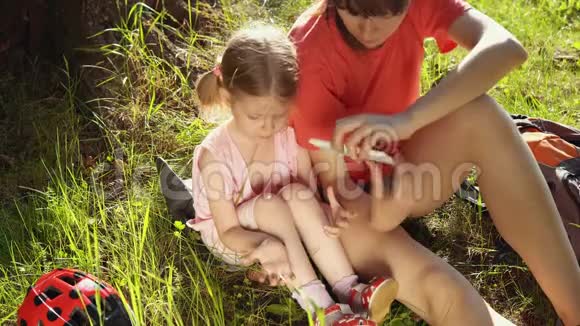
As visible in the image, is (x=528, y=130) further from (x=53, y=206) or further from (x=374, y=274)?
(x=53, y=206)

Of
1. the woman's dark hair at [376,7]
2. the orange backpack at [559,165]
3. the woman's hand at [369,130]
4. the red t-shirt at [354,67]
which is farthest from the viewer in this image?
the orange backpack at [559,165]

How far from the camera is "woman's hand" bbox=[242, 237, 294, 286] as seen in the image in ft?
7.11

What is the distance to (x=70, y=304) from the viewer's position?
1.91 metres

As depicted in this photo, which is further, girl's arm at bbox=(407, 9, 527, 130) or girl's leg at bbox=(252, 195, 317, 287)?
girl's leg at bbox=(252, 195, 317, 287)

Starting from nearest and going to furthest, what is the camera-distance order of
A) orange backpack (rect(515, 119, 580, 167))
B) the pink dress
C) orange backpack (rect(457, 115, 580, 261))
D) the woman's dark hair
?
the woman's dark hair → the pink dress → orange backpack (rect(457, 115, 580, 261)) → orange backpack (rect(515, 119, 580, 167))

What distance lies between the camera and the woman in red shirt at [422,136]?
2.02 metres

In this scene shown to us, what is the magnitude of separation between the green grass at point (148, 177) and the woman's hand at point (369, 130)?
21.5 inches

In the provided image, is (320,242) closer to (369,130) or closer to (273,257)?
(273,257)

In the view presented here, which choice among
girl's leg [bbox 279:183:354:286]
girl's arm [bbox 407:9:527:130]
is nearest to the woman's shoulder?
girl's arm [bbox 407:9:527:130]

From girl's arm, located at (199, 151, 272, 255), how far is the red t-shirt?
0.28 m

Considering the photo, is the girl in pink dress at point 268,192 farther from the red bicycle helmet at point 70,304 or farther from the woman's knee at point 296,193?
the red bicycle helmet at point 70,304

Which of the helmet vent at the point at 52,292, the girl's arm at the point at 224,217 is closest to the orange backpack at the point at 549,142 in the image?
the girl's arm at the point at 224,217

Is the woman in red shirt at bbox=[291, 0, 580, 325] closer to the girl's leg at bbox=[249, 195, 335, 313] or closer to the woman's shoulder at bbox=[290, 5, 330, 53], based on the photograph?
the woman's shoulder at bbox=[290, 5, 330, 53]

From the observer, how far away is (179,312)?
7.22 ft
